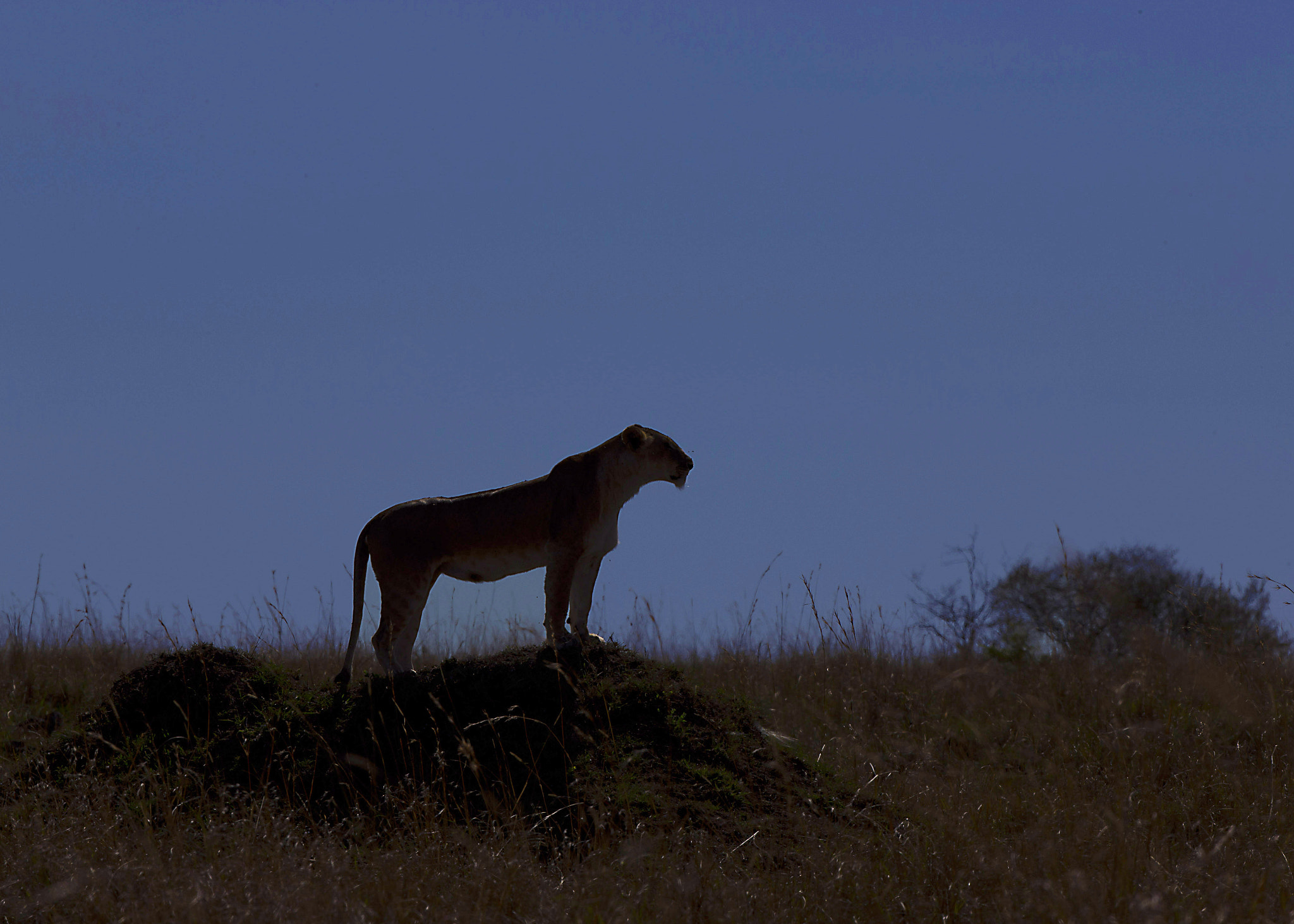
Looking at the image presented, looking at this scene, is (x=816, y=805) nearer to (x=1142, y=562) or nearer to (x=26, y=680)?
(x=26, y=680)

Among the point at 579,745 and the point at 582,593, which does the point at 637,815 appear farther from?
the point at 582,593

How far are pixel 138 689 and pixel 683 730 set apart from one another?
391 centimetres

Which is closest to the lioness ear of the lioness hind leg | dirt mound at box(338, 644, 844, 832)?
dirt mound at box(338, 644, 844, 832)

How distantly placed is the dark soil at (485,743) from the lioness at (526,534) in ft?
1.60

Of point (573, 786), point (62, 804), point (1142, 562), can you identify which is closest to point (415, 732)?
point (573, 786)

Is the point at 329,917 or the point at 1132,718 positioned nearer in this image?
the point at 329,917

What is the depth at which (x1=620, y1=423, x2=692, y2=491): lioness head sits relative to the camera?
27.2 ft

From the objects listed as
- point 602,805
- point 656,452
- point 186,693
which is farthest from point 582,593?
point 186,693

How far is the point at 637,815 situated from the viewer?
660cm

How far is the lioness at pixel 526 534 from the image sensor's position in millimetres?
8219

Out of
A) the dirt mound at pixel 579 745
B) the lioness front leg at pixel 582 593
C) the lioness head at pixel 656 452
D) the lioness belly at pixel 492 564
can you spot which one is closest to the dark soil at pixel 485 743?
the dirt mound at pixel 579 745

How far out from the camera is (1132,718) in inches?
420

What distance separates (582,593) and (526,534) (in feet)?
1.85

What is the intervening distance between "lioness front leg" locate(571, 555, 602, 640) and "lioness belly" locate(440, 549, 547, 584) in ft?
0.84
